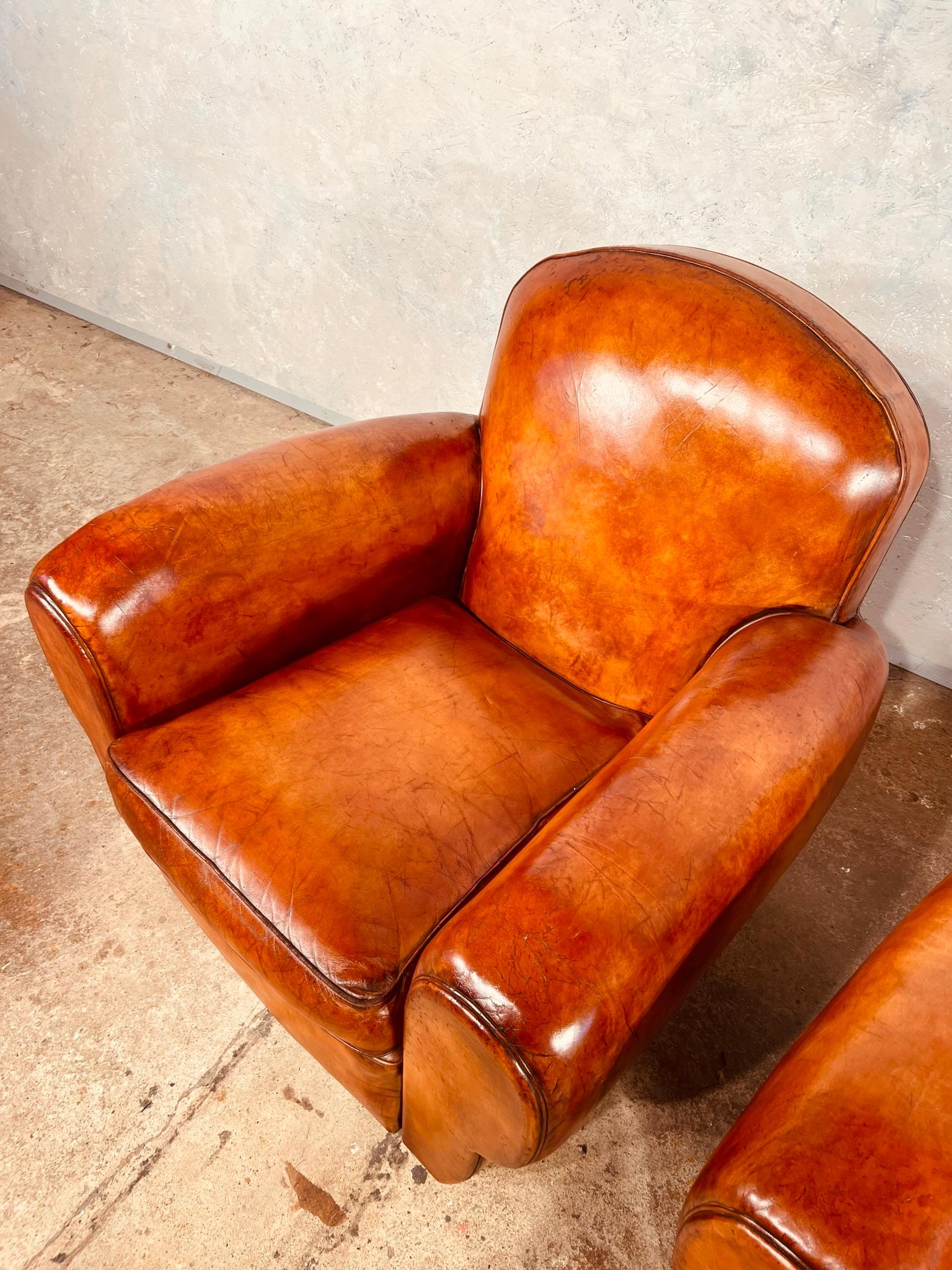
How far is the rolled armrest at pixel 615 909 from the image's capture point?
0.81m

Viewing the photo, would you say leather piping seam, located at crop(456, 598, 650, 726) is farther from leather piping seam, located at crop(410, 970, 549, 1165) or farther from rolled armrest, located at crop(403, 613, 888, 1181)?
leather piping seam, located at crop(410, 970, 549, 1165)

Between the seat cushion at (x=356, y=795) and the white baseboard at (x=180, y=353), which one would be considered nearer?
the seat cushion at (x=356, y=795)

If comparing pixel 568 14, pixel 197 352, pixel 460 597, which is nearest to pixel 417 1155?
pixel 460 597

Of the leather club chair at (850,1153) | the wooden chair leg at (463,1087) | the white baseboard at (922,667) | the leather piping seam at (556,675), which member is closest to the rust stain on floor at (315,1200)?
the wooden chair leg at (463,1087)

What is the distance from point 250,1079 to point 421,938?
1.71 feet

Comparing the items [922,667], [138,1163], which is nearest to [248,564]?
[138,1163]

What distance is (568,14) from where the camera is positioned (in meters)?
1.85

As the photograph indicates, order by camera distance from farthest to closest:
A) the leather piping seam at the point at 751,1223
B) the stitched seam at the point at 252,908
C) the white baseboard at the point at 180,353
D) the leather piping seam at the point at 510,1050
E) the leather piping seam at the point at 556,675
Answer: the white baseboard at the point at 180,353, the leather piping seam at the point at 556,675, the stitched seam at the point at 252,908, the leather piping seam at the point at 510,1050, the leather piping seam at the point at 751,1223

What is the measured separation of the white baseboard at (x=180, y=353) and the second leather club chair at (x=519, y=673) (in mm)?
1478

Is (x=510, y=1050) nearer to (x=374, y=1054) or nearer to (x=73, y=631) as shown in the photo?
(x=374, y=1054)

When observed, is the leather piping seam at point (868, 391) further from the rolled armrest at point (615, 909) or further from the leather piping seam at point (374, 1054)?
the leather piping seam at point (374, 1054)

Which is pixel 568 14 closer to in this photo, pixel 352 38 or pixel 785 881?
pixel 352 38

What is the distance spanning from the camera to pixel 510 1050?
79 cm

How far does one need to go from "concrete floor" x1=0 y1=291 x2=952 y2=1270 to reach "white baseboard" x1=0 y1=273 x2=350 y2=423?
1280mm
